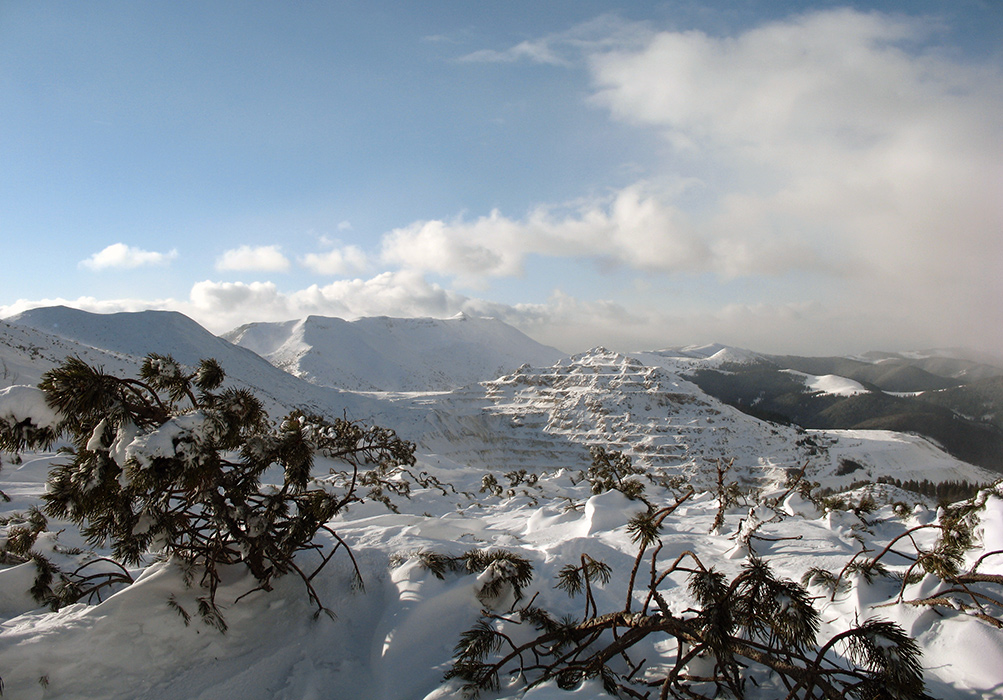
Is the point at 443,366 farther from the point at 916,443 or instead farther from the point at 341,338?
the point at 916,443

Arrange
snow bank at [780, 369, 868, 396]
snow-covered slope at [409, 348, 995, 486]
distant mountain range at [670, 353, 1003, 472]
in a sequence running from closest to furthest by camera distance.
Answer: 1. snow-covered slope at [409, 348, 995, 486]
2. distant mountain range at [670, 353, 1003, 472]
3. snow bank at [780, 369, 868, 396]

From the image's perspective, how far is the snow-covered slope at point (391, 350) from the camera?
9762 cm

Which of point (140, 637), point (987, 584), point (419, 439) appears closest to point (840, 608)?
point (987, 584)

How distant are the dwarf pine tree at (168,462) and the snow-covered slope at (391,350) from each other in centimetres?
9100

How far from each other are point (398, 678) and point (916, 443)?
92.9 m

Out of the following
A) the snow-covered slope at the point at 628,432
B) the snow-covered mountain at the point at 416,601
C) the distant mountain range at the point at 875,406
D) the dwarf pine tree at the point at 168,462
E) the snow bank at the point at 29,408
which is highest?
the snow bank at the point at 29,408

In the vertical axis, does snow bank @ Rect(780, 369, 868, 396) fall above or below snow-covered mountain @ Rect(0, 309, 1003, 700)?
below

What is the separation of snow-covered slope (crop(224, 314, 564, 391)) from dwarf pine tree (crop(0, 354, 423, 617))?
9100cm

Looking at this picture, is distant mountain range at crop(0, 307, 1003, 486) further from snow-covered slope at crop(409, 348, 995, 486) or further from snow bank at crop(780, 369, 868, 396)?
snow bank at crop(780, 369, 868, 396)

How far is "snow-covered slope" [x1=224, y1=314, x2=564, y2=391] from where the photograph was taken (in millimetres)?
97625

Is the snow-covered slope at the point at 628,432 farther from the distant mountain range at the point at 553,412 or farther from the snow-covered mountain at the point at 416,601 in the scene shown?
the snow-covered mountain at the point at 416,601

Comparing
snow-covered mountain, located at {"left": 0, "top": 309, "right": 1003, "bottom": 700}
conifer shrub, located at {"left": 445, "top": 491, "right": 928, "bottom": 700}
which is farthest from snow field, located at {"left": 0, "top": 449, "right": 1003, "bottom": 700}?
conifer shrub, located at {"left": 445, "top": 491, "right": 928, "bottom": 700}

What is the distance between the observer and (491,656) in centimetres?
266

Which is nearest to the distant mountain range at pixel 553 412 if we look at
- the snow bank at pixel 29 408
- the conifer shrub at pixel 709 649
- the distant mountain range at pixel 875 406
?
the distant mountain range at pixel 875 406
